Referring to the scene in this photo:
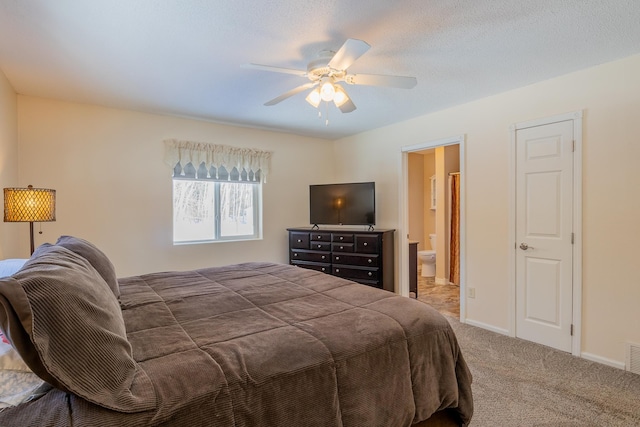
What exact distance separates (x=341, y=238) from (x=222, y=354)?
3.24m

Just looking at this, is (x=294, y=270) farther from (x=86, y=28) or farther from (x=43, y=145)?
(x=43, y=145)

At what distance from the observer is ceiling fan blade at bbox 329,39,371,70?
70.2 inches

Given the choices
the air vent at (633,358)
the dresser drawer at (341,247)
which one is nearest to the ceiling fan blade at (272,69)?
the dresser drawer at (341,247)

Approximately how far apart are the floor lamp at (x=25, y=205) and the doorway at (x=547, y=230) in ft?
13.1

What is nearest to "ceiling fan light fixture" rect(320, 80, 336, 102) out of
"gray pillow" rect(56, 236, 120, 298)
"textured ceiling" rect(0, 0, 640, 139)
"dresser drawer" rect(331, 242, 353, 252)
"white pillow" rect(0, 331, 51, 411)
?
"textured ceiling" rect(0, 0, 640, 139)

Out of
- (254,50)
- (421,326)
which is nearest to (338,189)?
(254,50)

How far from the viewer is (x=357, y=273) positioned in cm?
426

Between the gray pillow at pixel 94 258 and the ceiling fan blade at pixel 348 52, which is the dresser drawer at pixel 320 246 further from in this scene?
the gray pillow at pixel 94 258

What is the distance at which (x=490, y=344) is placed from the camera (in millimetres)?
3064

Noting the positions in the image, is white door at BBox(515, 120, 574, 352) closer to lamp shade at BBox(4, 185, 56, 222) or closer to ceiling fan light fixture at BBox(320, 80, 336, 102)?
ceiling fan light fixture at BBox(320, 80, 336, 102)

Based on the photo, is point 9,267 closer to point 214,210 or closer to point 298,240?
point 214,210

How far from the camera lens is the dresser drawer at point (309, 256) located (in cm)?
447

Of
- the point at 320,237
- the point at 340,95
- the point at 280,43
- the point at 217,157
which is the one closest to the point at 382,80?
the point at 340,95

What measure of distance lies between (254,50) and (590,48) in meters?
2.42
